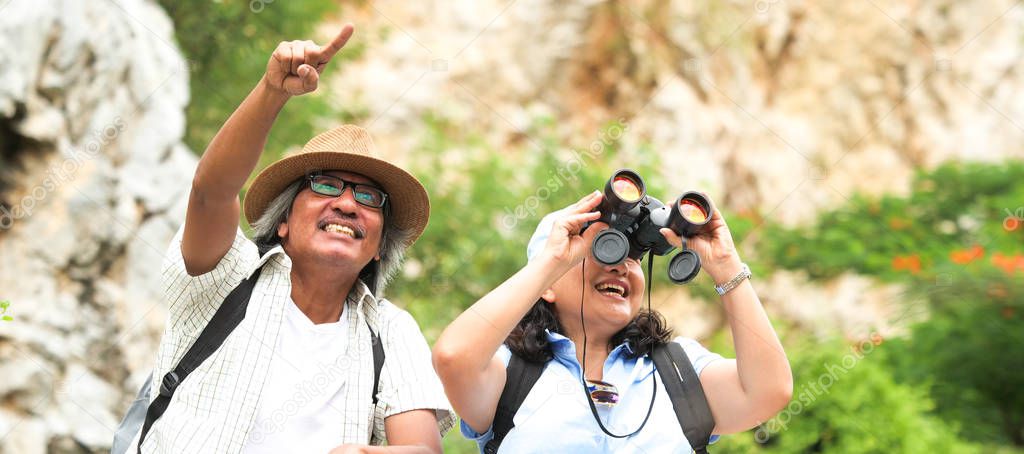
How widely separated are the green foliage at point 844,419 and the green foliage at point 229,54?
5.13 metres

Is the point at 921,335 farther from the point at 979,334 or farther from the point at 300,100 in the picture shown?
the point at 300,100

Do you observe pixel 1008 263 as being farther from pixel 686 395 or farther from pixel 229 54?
pixel 686 395

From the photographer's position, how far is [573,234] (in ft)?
7.96

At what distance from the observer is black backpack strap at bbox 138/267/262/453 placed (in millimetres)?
2342

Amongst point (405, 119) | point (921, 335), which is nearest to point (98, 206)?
point (921, 335)

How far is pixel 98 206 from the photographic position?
603 centimetres

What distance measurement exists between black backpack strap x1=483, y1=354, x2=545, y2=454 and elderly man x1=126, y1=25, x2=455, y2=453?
19 cm

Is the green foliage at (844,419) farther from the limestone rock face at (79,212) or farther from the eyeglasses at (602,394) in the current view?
the eyeglasses at (602,394)

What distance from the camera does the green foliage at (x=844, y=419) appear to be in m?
6.64

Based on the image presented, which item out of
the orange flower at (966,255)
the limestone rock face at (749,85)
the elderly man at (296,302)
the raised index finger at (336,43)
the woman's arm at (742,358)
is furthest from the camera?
the limestone rock face at (749,85)

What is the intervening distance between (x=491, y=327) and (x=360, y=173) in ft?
2.34

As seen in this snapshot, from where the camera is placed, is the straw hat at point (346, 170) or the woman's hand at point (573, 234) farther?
the straw hat at point (346, 170)

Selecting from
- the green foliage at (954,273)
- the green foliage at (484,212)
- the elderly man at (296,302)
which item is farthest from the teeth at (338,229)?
the green foliage at (954,273)

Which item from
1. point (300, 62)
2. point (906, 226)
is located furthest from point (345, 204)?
point (906, 226)
